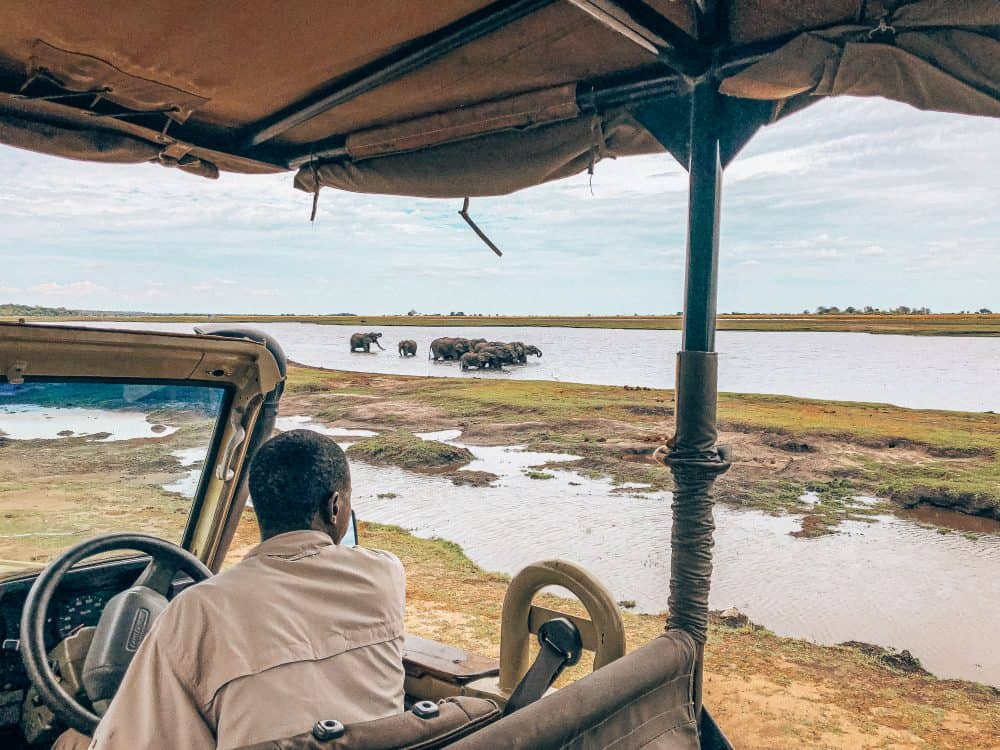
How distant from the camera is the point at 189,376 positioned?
3.04m

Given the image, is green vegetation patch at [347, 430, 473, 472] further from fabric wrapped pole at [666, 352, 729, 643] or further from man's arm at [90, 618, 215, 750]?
man's arm at [90, 618, 215, 750]

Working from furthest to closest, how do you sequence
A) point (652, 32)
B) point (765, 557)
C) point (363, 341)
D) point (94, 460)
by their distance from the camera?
point (363, 341) → point (765, 557) → point (94, 460) → point (652, 32)

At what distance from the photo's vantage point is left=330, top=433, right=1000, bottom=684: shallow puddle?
7.16 metres

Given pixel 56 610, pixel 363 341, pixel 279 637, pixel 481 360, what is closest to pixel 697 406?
pixel 279 637

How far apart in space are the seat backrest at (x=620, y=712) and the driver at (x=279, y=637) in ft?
1.19

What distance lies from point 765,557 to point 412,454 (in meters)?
7.89

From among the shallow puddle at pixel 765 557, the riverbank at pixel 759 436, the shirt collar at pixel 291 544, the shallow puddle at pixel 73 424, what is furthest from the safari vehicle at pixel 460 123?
the shallow puddle at pixel 765 557

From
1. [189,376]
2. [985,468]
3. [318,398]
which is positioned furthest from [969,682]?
[318,398]

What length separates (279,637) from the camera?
144cm

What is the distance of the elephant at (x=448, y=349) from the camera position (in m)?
46.8

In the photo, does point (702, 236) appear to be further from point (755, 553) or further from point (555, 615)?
point (755, 553)

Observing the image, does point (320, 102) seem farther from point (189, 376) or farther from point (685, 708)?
point (685, 708)

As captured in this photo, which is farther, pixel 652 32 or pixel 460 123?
pixel 460 123

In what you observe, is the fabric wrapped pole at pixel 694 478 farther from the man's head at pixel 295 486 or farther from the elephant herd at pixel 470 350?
the elephant herd at pixel 470 350
